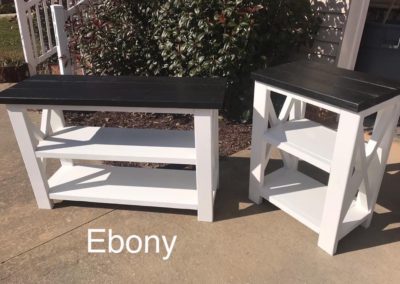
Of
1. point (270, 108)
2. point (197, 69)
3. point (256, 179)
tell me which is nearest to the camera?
point (270, 108)

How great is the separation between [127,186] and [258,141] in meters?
1.06

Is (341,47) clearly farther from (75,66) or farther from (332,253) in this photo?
(75,66)

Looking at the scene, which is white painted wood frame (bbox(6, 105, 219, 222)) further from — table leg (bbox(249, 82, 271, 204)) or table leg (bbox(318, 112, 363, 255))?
table leg (bbox(318, 112, 363, 255))

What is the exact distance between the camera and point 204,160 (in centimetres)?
234

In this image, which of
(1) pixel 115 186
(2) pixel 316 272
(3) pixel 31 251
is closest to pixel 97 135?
(1) pixel 115 186

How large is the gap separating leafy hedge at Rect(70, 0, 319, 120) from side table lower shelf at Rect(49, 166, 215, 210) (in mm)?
1366

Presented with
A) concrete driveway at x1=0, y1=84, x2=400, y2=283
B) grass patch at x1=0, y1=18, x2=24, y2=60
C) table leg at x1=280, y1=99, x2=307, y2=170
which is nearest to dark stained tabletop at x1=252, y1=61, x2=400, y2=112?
table leg at x1=280, y1=99, x2=307, y2=170

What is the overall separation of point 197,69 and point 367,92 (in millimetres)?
2023

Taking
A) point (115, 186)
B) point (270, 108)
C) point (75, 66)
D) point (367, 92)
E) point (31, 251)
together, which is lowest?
point (31, 251)

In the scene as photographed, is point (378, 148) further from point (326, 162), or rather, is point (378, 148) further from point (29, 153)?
point (29, 153)

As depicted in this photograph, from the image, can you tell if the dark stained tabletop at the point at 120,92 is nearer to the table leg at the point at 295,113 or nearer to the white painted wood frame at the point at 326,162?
the white painted wood frame at the point at 326,162

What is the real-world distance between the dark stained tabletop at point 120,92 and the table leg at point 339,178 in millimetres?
719

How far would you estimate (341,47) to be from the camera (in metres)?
3.79

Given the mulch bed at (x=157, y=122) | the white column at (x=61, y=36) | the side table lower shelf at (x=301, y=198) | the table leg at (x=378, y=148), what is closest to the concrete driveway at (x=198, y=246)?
the side table lower shelf at (x=301, y=198)
